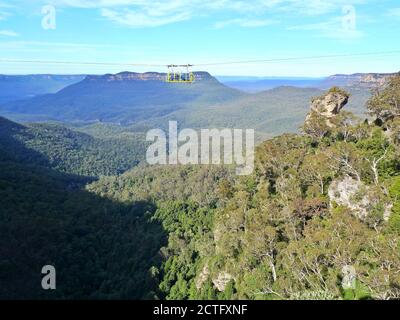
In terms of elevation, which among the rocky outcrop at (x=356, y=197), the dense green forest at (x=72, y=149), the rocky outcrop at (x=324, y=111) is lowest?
the dense green forest at (x=72, y=149)

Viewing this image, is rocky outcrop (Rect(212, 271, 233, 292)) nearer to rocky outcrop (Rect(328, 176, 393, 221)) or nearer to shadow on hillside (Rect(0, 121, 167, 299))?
shadow on hillside (Rect(0, 121, 167, 299))

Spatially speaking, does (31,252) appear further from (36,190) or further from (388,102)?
(388,102)

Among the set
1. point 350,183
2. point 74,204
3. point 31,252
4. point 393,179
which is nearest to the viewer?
point 393,179

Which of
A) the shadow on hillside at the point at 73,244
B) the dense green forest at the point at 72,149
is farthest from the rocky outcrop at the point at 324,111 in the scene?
the dense green forest at the point at 72,149

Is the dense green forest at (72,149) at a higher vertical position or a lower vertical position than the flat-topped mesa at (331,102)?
lower

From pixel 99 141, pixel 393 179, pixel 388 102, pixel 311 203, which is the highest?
pixel 388 102

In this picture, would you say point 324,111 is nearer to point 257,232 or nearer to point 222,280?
point 257,232

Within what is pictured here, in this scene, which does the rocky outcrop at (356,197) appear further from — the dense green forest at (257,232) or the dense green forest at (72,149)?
the dense green forest at (72,149)
